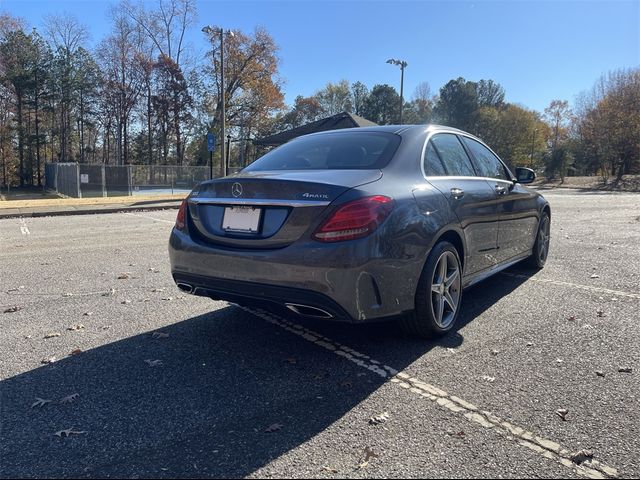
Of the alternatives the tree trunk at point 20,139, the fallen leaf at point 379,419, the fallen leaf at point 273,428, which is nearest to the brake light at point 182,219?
the fallen leaf at point 273,428

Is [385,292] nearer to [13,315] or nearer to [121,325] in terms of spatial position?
[121,325]

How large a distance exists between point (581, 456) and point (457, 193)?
2079 mm

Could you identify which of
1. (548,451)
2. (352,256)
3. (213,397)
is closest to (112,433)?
(213,397)

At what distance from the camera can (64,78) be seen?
47125mm

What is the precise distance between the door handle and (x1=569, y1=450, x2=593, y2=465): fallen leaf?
1985 mm

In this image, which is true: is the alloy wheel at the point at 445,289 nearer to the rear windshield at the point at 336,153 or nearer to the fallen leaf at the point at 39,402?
the rear windshield at the point at 336,153

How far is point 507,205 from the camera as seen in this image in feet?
15.5

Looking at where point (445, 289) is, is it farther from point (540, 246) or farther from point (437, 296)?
point (540, 246)

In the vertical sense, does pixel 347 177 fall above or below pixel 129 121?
below

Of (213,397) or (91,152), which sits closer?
(213,397)

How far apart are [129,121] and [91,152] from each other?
7.79 metres

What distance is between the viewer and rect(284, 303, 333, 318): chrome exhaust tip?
9.43 ft

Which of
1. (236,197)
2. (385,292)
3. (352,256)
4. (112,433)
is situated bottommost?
(112,433)

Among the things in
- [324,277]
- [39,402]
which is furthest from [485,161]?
[39,402]
